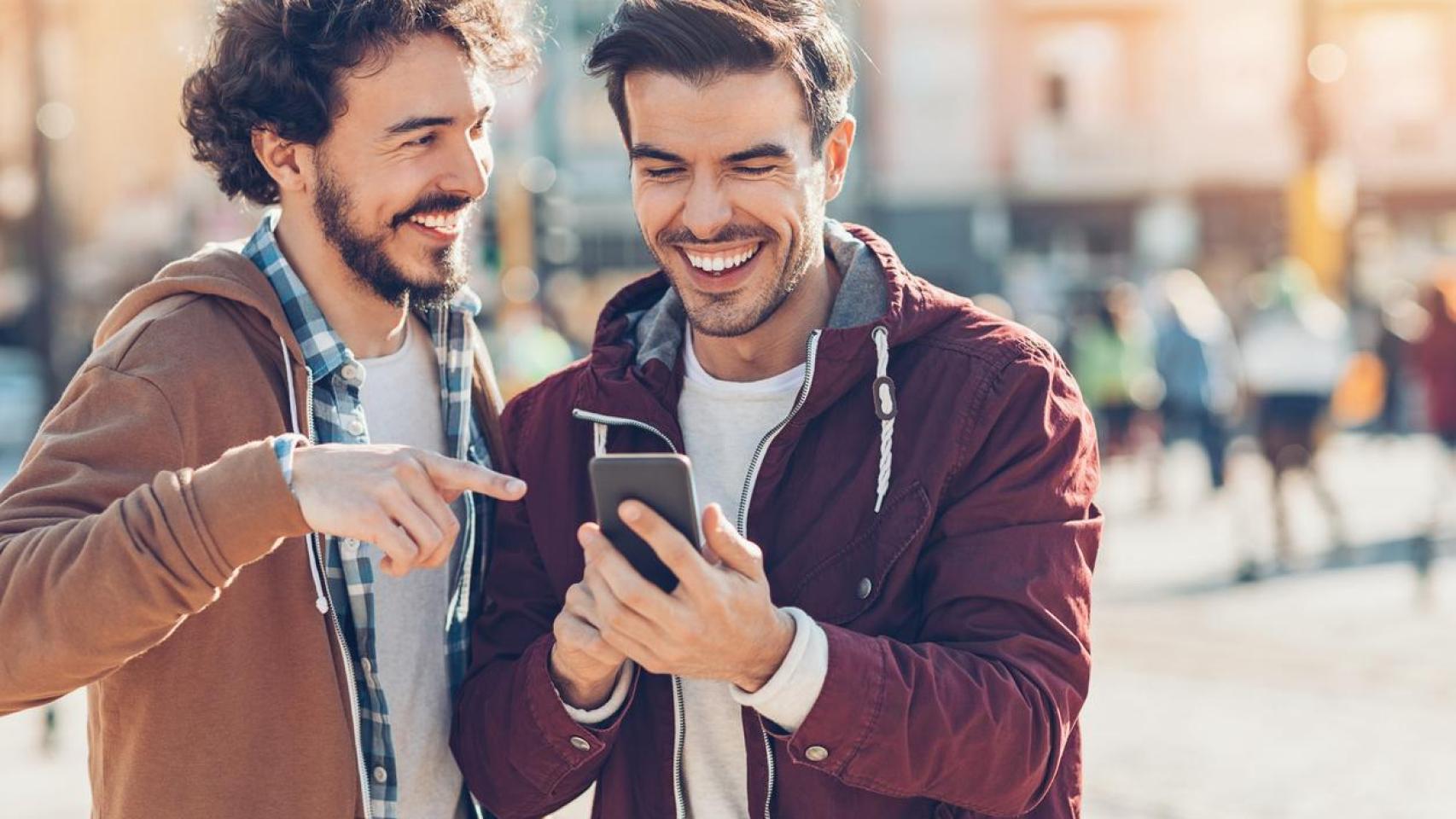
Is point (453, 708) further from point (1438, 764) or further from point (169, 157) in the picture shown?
point (169, 157)

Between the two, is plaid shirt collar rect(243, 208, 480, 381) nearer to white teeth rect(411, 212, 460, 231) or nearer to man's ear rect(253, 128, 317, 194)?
man's ear rect(253, 128, 317, 194)

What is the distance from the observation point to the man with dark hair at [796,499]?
2215 mm

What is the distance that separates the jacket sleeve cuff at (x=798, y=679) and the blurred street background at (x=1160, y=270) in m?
1.20

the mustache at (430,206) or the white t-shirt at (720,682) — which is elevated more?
the mustache at (430,206)

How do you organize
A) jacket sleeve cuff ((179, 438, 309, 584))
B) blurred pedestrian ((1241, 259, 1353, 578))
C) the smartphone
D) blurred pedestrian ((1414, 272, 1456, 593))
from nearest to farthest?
the smartphone
jacket sleeve cuff ((179, 438, 309, 584))
blurred pedestrian ((1414, 272, 1456, 593))
blurred pedestrian ((1241, 259, 1353, 578))

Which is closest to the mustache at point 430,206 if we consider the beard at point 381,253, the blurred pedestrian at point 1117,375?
the beard at point 381,253

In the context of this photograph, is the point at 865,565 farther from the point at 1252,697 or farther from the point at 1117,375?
the point at 1117,375

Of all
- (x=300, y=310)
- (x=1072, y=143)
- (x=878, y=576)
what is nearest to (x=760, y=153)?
(x=878, y=576)

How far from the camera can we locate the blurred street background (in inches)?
275

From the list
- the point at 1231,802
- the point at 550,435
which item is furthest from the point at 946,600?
the point at 1231,802

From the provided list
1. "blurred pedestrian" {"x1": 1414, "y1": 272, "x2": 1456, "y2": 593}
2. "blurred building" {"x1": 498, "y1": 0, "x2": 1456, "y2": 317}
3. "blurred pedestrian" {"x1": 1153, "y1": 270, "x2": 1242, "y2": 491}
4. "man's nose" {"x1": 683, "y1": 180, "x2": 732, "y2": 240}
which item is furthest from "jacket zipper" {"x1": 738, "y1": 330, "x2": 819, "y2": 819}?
"blurred building" {"x1": 498, "y1": 0, "x2": 1456, "y2": 317}

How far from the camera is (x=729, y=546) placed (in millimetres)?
2021

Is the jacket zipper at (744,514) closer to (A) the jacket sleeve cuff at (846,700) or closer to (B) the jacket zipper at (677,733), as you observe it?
(B) the jacket zipper at (677,733)

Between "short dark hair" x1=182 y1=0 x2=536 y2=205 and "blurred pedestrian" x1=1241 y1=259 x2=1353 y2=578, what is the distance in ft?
25.7
